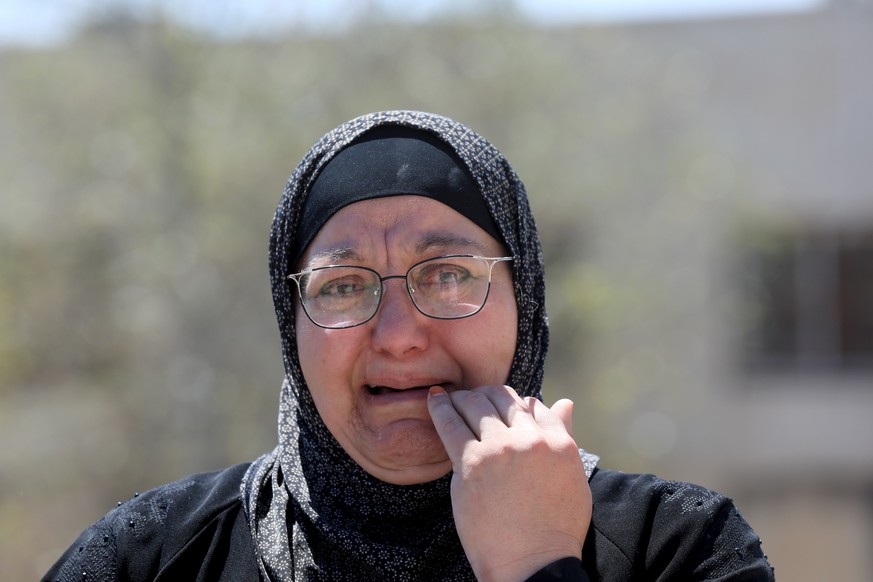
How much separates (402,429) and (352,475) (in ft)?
0.59

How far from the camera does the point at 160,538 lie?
1.94 m

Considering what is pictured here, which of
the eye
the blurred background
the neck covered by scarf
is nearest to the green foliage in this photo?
the blurred background

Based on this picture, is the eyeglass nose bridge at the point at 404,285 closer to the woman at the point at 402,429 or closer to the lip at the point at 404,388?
the woman at the point at 402,429

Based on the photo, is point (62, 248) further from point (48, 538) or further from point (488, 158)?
point (488, 158)

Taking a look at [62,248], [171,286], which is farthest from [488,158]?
[62,248]

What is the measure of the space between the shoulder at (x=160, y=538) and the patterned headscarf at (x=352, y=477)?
5 cm

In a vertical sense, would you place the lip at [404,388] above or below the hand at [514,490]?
above

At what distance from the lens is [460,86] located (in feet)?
28.6

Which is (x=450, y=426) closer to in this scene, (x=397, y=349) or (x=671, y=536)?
(x=397, y=349)

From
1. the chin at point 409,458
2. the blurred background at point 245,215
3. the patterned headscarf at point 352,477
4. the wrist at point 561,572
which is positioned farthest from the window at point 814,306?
the wrist at point 561,572

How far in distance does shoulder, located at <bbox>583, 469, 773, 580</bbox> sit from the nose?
1.49 feet

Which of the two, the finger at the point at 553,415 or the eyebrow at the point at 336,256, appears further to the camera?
the eyebrow at the point at 336,256

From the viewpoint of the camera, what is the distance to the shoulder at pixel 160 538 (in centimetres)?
191

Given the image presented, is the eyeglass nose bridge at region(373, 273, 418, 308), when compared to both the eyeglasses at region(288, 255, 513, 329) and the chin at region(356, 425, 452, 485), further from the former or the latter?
the chin at region(356, 425, 452, 485)
